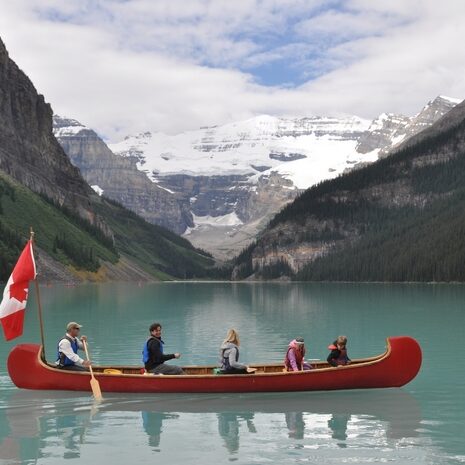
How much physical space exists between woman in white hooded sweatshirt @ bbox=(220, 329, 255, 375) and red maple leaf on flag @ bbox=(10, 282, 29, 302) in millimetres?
9246

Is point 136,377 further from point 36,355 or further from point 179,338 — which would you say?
point 179,338

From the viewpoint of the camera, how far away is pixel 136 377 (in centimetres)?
3259

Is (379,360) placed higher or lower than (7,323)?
lower

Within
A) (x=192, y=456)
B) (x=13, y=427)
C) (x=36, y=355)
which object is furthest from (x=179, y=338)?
(x=192, y=456)

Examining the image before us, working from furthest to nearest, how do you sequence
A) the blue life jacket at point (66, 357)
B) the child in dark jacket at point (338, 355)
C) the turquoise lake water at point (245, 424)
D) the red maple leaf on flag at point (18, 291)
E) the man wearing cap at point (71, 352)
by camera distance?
the blue life jacket at point (66, 357)
the man wearing cap at point (71, 352)
the child in dark jacket at point (338, 355)
the red maple leaf on flag at point (18, 291)
the turquoise lake water at point (245, 424)

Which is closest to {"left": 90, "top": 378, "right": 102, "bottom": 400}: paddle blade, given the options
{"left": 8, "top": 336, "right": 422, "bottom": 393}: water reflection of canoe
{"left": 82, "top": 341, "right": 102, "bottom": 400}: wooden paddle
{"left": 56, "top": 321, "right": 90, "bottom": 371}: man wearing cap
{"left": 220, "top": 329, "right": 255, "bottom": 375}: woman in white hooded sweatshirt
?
{"left": 82, "top": 341, "right": 102, "bottom": 400}: wooden paddle

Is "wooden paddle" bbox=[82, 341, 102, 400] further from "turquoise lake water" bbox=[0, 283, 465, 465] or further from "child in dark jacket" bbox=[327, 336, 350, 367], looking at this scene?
"child in dark jacket" bbox=[327, 336, 350, 367]

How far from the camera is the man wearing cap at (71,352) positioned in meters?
33.9

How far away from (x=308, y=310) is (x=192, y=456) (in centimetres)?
7556

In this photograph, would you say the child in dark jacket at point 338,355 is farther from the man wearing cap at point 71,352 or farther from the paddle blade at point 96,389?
the man wearing cap at point 71,352

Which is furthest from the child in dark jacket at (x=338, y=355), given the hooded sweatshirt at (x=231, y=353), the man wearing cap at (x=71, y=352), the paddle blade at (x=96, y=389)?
the man wearing cap at (x=71, y=352)

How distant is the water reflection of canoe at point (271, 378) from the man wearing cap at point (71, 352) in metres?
0.62

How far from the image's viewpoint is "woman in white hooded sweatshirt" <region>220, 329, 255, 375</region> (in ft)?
107

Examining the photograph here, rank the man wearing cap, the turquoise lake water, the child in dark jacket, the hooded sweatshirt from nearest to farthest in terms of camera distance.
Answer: the turquoise lake water → the hooded sweatshirt → the child in dark jacket → the man wearing cap
